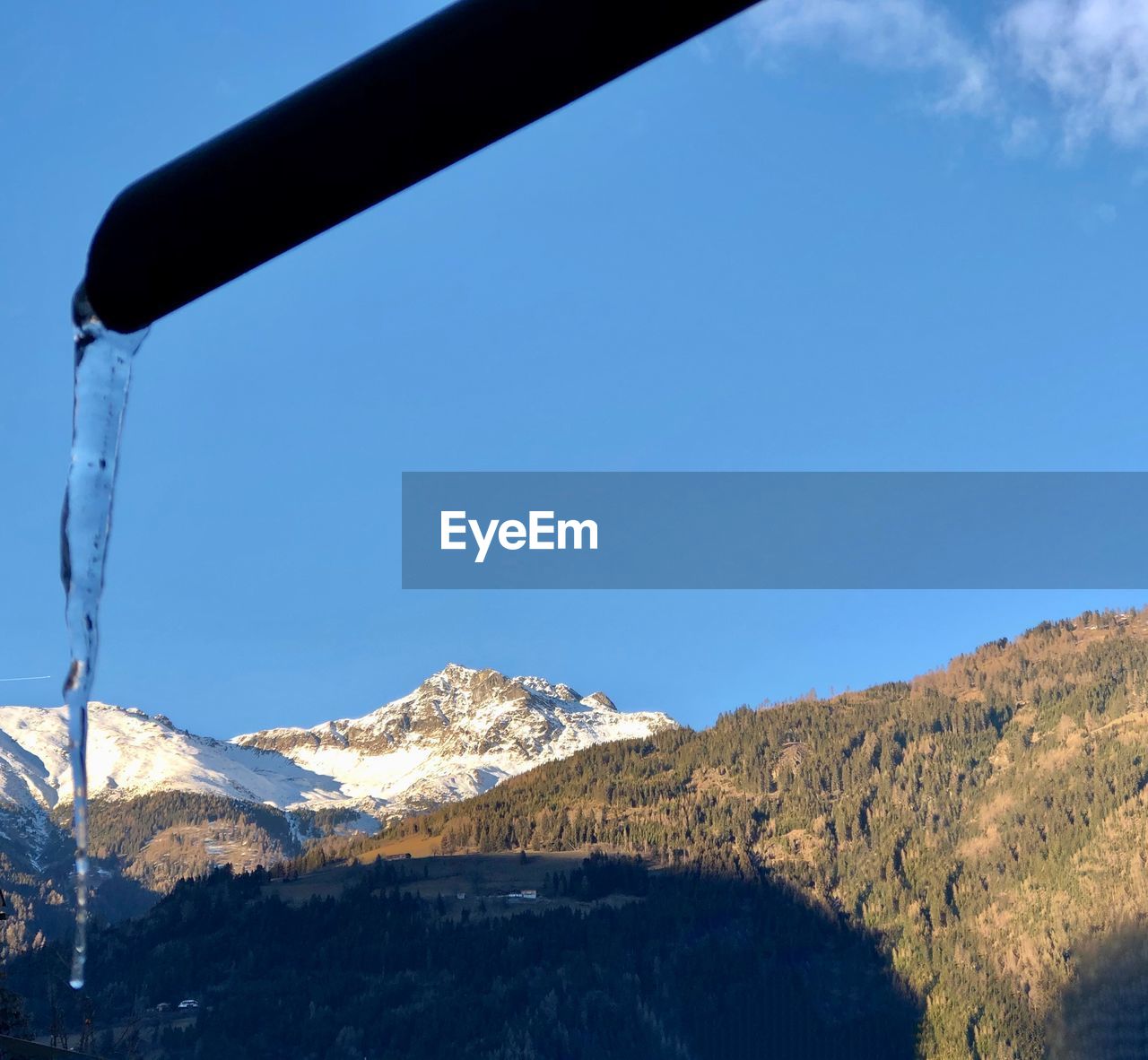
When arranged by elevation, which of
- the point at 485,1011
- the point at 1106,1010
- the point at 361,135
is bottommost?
the point at 1106,1010

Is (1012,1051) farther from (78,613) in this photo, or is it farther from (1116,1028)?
(78,613)

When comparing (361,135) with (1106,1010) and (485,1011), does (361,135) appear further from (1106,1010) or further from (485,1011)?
(1106,1010)

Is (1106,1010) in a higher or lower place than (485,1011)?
lower

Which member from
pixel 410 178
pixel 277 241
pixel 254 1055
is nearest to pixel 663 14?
pixel 410 178

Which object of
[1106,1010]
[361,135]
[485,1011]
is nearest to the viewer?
[361,135]

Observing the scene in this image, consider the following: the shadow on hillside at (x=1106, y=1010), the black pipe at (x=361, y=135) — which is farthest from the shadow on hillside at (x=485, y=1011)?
the black pipe at (x=361, y=135)

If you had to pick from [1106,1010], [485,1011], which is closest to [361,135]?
[485,1011]
